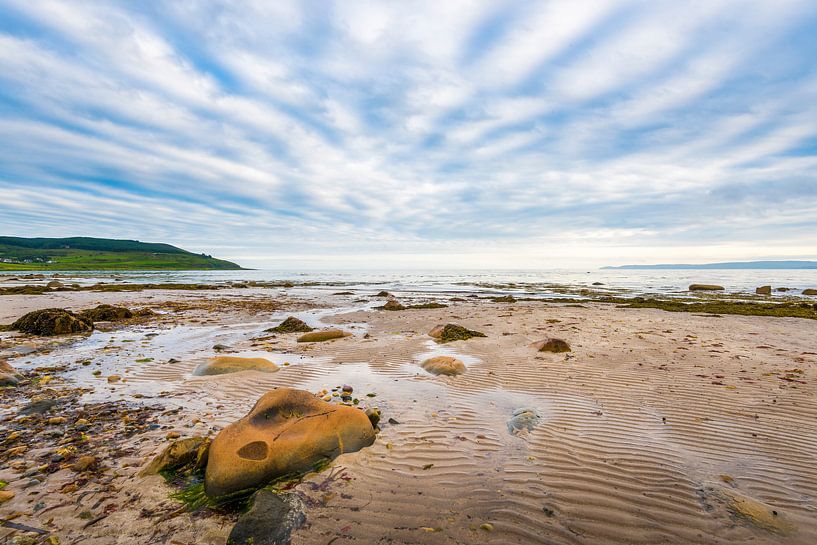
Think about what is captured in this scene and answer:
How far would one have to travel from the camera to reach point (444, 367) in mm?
9539

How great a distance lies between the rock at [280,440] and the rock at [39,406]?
4.22 meters

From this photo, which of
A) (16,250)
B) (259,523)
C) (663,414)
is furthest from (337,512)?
(16,250)

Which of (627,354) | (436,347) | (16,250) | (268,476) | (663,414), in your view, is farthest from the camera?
(16,250)

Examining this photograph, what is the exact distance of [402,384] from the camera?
8.69 m

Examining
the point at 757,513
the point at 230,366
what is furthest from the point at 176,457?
the point at 757,513

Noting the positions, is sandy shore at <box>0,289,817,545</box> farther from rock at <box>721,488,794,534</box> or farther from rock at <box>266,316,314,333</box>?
rock at <box>266,316,314,333</box>

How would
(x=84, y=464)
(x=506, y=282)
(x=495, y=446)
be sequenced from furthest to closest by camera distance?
(x=506, y=282) → (x=495, y=446) → (x=84, y=464)

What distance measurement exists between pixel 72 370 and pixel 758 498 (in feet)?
43.8

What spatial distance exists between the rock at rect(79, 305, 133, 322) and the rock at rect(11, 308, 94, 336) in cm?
299

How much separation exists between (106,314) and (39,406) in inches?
558

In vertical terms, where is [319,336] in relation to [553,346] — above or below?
below

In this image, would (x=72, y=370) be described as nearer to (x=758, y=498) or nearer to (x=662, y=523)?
(x=662, y=523)

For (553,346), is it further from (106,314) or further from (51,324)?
(106,314)

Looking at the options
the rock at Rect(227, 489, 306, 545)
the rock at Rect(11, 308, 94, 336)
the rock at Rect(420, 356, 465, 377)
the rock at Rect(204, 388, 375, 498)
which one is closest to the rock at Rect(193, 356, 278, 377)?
the rock at Rect(420, 356, 465, 377)
